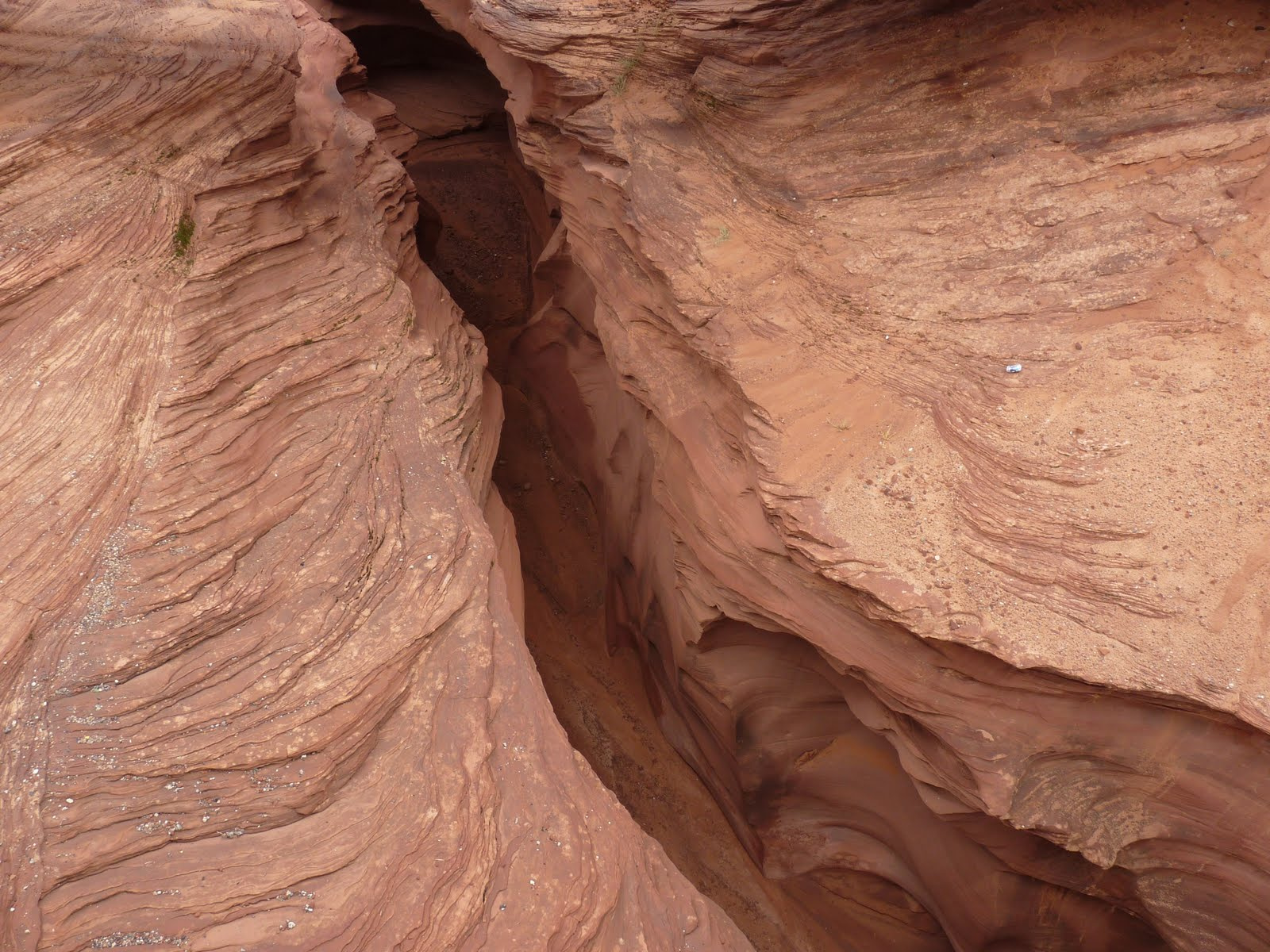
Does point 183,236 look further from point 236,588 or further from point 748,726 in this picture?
point 748,726

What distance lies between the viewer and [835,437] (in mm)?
4875

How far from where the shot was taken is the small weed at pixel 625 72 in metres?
6.63

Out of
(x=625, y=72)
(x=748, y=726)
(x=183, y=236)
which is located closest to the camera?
(x=183, y=236)

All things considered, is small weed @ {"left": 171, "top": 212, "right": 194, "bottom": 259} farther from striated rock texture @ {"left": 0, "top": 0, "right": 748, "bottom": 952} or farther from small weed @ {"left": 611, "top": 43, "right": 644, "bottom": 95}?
small weed @ {"left": 611, "top": 43, "right": 644, "bottom": 95}

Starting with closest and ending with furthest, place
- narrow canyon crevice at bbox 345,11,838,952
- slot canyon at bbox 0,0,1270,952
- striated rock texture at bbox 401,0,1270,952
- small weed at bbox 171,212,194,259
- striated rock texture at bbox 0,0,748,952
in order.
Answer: striated rock texture at bbox 0,0,748,952, slot canyon at bbox 0,0,1270,952, striated rock texture at bbox 401,0,1270,952, small weed at bbox 171,212,194,259, narrow canyon crevice at bbox 345,11,838,952

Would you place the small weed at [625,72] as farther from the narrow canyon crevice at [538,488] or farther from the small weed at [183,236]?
the small weed at [183,236]

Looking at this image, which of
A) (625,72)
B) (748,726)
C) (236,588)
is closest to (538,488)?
(748,726)

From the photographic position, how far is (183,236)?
584cm

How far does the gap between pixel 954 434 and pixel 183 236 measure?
16.6 ft

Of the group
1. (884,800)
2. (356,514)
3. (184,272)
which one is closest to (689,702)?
(884,800)

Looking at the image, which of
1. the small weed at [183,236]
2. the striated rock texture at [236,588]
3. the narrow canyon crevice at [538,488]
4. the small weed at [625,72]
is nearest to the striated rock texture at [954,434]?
the small weed at [625,72]

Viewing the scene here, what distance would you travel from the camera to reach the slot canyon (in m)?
3.96

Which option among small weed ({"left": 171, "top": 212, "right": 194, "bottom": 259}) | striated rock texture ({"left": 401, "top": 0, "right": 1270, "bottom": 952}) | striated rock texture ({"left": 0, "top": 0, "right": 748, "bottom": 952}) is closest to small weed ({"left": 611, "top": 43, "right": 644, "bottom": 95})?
striated rock texture ({"left": 401, "top": 0, "right": 1270, "bottom": 952})

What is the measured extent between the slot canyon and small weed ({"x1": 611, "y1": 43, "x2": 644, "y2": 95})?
0.04 meters
